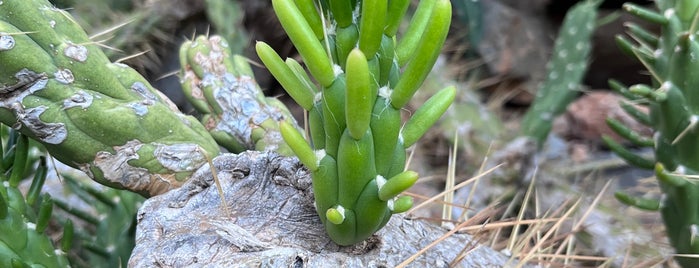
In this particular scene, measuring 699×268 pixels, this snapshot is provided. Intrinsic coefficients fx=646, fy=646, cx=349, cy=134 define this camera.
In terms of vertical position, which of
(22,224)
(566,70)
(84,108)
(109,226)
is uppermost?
(84,108)

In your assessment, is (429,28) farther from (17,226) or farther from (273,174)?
(17,226)

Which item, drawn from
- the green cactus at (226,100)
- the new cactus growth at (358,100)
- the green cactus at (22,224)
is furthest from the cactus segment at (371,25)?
the green cactus at (22,224)

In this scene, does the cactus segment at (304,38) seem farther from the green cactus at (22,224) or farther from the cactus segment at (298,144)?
the green cactus at (22,224)

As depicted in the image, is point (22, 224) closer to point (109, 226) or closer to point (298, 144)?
point (109, 226)

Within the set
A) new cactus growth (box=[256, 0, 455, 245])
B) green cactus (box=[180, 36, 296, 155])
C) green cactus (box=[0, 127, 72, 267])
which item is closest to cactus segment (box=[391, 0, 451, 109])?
new cactus growth (box=[256, 0, 455, 245])

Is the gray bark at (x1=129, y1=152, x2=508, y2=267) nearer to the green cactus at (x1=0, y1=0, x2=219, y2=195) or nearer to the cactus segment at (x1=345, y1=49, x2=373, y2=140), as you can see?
the green cactus at (x1=0, y1=0, x2=219, y2=195)

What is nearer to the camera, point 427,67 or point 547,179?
point 427,67

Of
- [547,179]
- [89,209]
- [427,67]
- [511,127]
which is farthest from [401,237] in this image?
[511,127]

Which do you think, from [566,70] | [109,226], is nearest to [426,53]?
[109,226]
